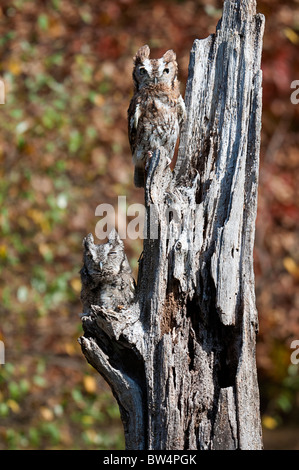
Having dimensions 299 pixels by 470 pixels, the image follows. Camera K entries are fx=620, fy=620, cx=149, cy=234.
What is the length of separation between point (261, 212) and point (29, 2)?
290 centimetres

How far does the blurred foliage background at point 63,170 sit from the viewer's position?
14.2 ft

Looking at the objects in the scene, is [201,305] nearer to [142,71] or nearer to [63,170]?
[142,71]

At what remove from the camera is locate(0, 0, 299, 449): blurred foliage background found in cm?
433

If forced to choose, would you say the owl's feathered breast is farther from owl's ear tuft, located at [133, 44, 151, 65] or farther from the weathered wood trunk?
the weathered wood trunk

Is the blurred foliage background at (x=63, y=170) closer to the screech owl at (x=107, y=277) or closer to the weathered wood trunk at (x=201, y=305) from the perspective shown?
the screech owl at (x=107, y=277)

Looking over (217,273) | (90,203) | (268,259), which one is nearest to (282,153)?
(268,259)

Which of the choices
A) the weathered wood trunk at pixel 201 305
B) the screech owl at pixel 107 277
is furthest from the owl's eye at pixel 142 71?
the screech owl at pixel 107 277

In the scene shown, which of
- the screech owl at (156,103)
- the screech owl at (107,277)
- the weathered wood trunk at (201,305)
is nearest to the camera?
the weathered wood trunk at (201,305)

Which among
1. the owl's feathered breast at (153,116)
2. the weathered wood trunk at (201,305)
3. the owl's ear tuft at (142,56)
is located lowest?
the weathered wood trunk at (201,305)

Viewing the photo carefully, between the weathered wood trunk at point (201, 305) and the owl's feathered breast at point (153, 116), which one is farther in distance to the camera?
the owl's feathered breast at point (153, 116)

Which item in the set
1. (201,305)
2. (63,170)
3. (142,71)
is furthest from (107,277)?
(63,170)

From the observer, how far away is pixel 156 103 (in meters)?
3.06

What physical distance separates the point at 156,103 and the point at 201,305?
4.31 ft

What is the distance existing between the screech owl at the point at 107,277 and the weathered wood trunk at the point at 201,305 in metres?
0.15
